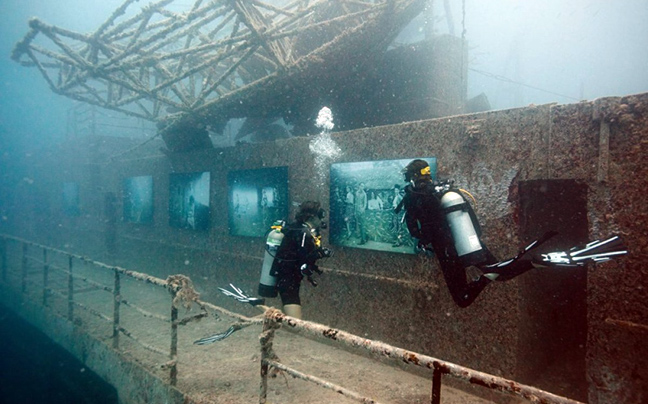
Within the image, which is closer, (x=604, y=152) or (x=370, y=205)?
(x=604, y=152)

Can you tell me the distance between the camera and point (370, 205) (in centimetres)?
536

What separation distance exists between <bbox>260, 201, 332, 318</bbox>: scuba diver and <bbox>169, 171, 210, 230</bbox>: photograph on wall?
15.8ft

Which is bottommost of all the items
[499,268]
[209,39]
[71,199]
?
[499,268]

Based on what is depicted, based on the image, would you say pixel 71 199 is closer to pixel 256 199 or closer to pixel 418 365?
pixel 256 199

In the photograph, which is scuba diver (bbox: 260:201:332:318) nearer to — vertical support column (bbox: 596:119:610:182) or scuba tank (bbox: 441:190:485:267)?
scuba tank (bbox: 441:190:485:267)

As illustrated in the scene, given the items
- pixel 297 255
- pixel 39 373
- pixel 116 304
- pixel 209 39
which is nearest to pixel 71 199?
pixel 39 373

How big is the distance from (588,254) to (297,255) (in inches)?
120

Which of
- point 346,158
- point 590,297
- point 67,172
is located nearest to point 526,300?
point 590,297

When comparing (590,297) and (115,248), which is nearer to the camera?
(590,297)

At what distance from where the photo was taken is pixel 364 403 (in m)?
2.22

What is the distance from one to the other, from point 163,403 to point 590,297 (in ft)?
16.7

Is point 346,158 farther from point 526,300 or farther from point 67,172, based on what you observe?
point 67,172

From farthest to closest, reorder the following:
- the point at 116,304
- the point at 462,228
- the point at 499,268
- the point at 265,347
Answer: the point at 116,304
the point at 462,228
the point at 499,268
the point at 265,347

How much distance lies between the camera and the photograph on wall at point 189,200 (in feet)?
28.8
